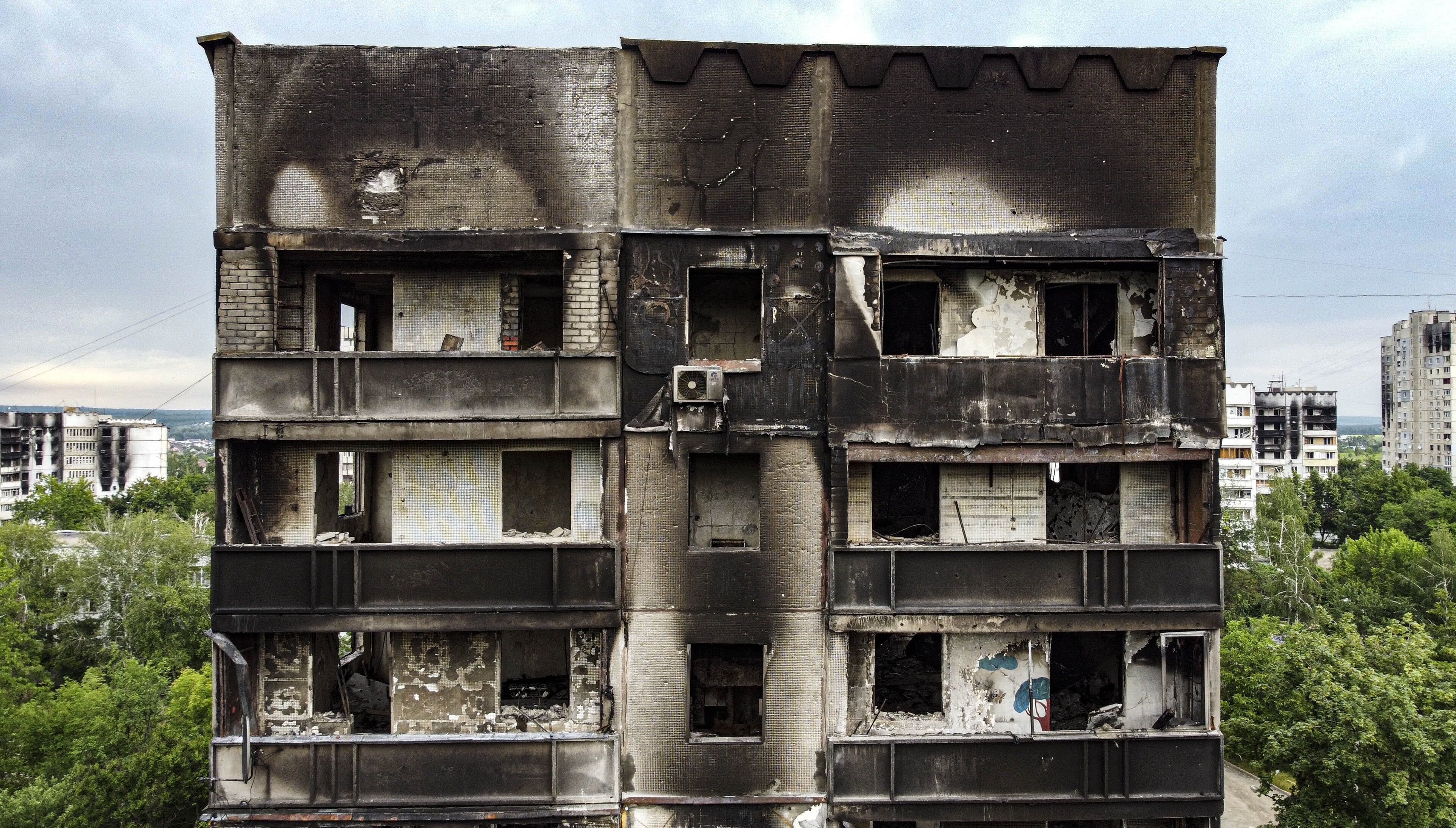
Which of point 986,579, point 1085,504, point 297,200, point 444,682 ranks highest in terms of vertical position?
point 297,200

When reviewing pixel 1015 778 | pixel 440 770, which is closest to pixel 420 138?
pixel 440 770

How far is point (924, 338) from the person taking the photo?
11508 mm

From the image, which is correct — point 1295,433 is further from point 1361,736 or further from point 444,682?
point 444,682

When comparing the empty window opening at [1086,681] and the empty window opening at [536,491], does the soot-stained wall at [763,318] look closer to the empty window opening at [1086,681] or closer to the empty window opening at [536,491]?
the empty window opening at [536,491]

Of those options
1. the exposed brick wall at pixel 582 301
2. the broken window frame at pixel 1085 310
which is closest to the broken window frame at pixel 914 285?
the broken window frame at pixel 1085 310

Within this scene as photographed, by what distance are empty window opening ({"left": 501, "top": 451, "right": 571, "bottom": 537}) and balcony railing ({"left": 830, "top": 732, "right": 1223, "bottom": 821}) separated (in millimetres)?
5462

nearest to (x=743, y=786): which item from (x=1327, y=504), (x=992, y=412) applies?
(x=992, y=412)

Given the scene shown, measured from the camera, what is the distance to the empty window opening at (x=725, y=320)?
11.2 meters

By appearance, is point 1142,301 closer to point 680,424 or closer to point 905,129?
point 905,129

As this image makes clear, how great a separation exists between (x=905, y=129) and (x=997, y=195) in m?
1.68

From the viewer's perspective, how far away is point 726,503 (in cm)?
1099

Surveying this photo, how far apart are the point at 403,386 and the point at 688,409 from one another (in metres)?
4.08

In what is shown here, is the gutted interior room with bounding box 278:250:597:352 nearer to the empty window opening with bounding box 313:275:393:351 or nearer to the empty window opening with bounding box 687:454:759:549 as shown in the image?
the empty window opening with bounding box 313:275:393:351

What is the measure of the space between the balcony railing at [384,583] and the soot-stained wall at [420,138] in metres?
4.76
